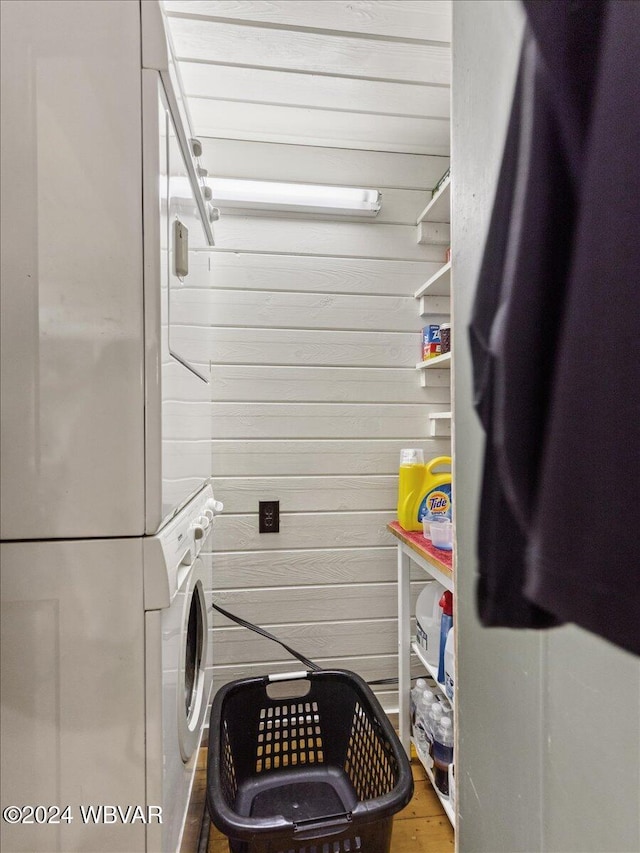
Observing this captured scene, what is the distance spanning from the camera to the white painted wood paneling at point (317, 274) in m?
1.71

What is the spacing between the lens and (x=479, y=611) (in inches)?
11.6

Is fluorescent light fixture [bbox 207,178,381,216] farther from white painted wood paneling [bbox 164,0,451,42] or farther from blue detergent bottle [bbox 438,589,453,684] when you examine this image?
blue detergent bottle [bbox 438,589,453,684]

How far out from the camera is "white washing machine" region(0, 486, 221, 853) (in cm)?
70

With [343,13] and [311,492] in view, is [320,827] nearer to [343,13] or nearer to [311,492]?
[311,492]

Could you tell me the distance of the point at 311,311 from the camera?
5.78ft

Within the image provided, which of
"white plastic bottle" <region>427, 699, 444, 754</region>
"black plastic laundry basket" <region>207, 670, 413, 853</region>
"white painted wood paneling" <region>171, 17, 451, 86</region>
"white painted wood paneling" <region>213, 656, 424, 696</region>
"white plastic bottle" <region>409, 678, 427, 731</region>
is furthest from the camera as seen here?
"white painted wood paneling" <region>213, 656, 424, 696</region>

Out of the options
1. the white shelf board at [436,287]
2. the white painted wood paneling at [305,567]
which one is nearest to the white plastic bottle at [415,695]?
the white painted wood paneling at [305,567]

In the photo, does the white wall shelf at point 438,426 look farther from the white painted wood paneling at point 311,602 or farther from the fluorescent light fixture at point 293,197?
the fluorescent light fixture at point 293,197

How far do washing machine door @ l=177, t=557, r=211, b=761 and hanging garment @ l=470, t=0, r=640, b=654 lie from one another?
2.76 feet

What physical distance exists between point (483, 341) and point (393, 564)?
65.9 inches

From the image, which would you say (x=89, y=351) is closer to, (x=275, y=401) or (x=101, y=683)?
(x=101, y=683)

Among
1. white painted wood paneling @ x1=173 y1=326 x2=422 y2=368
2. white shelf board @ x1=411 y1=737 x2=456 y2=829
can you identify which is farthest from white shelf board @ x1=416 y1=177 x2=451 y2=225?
white shelf board @ x1=411 y1=737 x2=456 y2=829

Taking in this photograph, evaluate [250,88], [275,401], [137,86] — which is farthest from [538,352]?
[250,88]

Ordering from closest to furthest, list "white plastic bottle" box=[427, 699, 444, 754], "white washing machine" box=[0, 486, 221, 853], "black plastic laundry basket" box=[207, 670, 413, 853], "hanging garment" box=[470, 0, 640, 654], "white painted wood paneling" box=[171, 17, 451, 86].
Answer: "hanging garment" box=[470, 0, 640, 654] < "white washing machine" box=[0, 486, 221, 853] < "black plastic laundry basket" box=[207, 670, 413, 853] < "white painted wood paneling" box=[171, 17, 451, 86] < "white plastic bottle" box=[427, 699, 444, 754]
